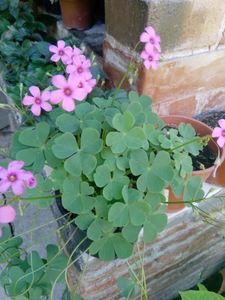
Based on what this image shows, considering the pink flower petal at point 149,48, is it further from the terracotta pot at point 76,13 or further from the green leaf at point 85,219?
→ the terracotta pot at point 76,13

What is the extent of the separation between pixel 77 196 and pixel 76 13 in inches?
35.1

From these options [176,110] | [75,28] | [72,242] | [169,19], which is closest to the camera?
[169,19]

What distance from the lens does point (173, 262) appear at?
1544 millimetres

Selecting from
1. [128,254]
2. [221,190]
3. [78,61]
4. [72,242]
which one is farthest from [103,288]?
[78,61]

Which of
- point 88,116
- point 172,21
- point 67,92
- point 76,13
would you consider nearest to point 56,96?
point 67,92

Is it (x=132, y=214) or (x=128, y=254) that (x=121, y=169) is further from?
(x=128, y=254)

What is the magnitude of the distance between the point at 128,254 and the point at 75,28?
1.00 metres

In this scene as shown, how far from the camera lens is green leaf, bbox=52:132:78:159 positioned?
896mm

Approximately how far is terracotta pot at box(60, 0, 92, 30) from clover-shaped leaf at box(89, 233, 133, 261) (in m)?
0.95

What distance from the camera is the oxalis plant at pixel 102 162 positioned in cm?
90

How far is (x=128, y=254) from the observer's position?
0.97 m

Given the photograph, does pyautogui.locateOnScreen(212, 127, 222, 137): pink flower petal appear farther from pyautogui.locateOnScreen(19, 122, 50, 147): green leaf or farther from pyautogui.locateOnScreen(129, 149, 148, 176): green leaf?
pyautogui.locateOnScreen(19, 122, 50, 147): green leaf

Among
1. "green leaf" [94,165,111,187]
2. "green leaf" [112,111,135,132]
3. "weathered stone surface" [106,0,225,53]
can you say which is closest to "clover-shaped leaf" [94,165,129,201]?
"green leaf" [94,165,111,187]

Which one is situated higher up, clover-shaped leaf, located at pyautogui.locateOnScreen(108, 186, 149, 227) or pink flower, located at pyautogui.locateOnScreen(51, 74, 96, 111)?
pink flower, located at pyautogui.locateOnScreen(51, 74, 96, 111)
